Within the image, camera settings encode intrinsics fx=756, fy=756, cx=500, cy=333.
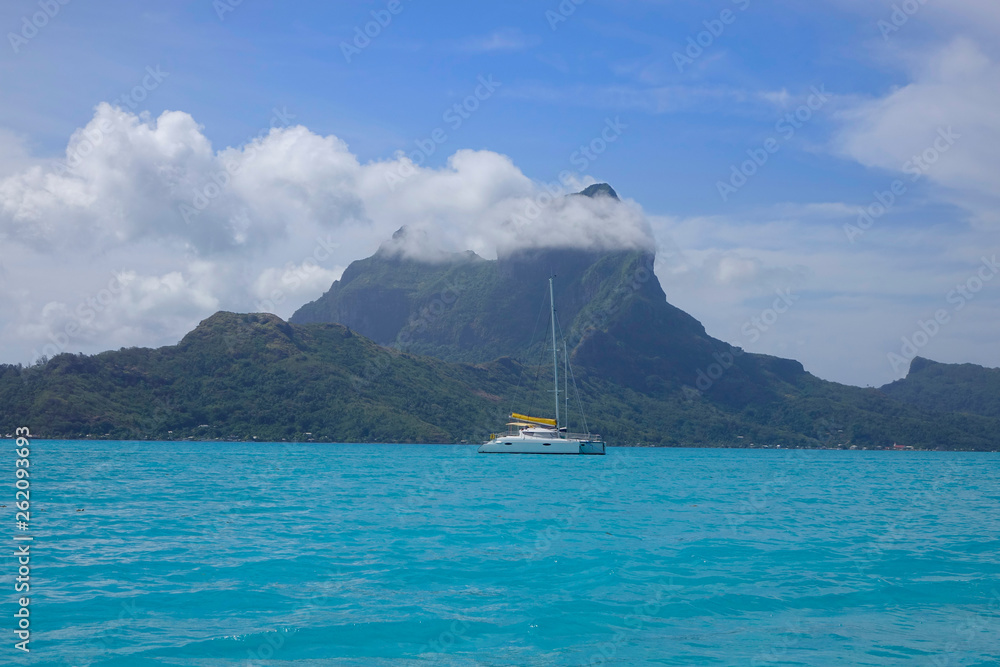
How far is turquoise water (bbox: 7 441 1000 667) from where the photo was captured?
13.8 metres

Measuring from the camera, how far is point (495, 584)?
62.2 ft

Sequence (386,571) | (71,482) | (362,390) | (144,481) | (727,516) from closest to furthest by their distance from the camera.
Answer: (386,571)
(727,516)
(71,482)
(144,481)
(362,390)

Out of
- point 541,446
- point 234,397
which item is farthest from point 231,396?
point 541,446

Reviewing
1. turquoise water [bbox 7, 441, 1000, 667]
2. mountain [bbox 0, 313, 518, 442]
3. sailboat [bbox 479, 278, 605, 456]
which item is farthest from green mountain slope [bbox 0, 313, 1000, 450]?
turquoise water [bbox 7, 441, 1000, 667]

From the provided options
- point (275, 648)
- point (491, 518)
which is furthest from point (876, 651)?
point (491, 518)

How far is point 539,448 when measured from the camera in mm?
101938

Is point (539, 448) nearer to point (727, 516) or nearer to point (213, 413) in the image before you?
point (727, 516)

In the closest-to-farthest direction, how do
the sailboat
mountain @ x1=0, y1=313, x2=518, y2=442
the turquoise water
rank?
the turquoise water
the sailboat
mountain @ x1=0, y1=313, x2=518, y2=442

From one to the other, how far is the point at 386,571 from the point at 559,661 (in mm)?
7821

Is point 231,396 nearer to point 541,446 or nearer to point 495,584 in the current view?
point 541,446

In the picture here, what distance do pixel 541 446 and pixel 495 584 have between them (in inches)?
3299

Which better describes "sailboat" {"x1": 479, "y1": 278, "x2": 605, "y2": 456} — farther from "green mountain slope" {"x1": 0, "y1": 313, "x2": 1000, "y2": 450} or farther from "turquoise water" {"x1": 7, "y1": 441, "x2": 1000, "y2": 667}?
"turquoise water" {"x1": 7, "y1": 441, "x2": 1000, "y2": 667}

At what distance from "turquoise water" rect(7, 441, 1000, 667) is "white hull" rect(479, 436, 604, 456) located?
6375cm

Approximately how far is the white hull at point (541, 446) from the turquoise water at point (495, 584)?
6375 cm
